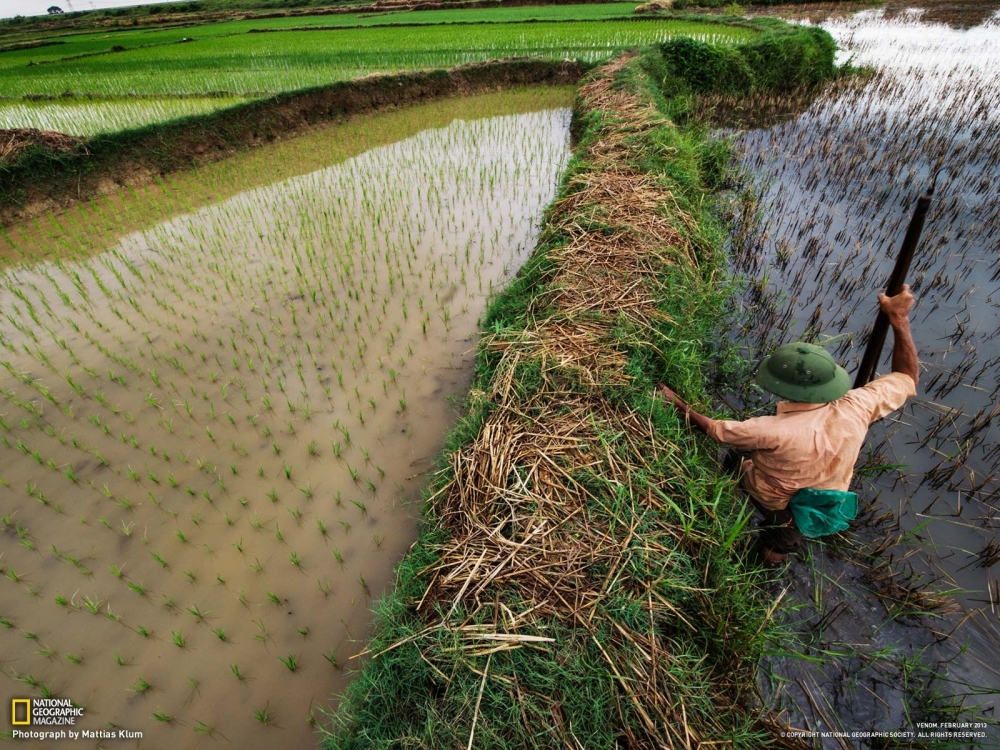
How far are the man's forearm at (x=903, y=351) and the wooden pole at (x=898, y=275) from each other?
15 cm

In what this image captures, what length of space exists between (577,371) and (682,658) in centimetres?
160

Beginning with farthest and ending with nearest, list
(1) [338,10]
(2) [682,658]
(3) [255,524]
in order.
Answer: (1) [338,10]
(3) [255,524]
(2) [682,658]

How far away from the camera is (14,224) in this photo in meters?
6.77

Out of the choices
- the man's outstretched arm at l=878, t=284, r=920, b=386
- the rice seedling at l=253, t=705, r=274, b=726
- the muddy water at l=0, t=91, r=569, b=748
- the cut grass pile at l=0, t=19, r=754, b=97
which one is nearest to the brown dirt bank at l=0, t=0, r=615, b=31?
the cut grass pile at l=0, t=19, r=754, b=97

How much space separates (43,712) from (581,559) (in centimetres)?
263

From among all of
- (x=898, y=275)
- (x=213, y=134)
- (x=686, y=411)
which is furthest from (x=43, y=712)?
(x=213, y=134)

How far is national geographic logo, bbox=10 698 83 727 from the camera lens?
6.82 feet

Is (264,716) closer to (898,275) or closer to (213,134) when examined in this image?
(898,275)

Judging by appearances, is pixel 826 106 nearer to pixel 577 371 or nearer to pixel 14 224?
pixel 577 371

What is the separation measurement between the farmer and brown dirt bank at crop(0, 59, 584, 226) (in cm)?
1022

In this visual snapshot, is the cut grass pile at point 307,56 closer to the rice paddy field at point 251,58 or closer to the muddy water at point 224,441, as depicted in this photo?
the rice paddy field at point 251,58

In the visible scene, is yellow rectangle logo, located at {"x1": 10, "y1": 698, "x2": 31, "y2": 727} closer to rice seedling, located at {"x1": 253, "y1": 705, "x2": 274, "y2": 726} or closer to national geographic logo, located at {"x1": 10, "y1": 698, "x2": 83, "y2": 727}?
national geographic logo, located at {"x1": 10, "y1": 698, "x2": 83, "y2": 727}

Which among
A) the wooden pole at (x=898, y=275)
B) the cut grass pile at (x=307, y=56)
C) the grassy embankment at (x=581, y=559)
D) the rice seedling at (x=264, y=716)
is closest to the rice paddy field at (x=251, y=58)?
the cut grass pile at (x=307, y=56)

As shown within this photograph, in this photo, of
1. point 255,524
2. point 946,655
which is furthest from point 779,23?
point 255,524
